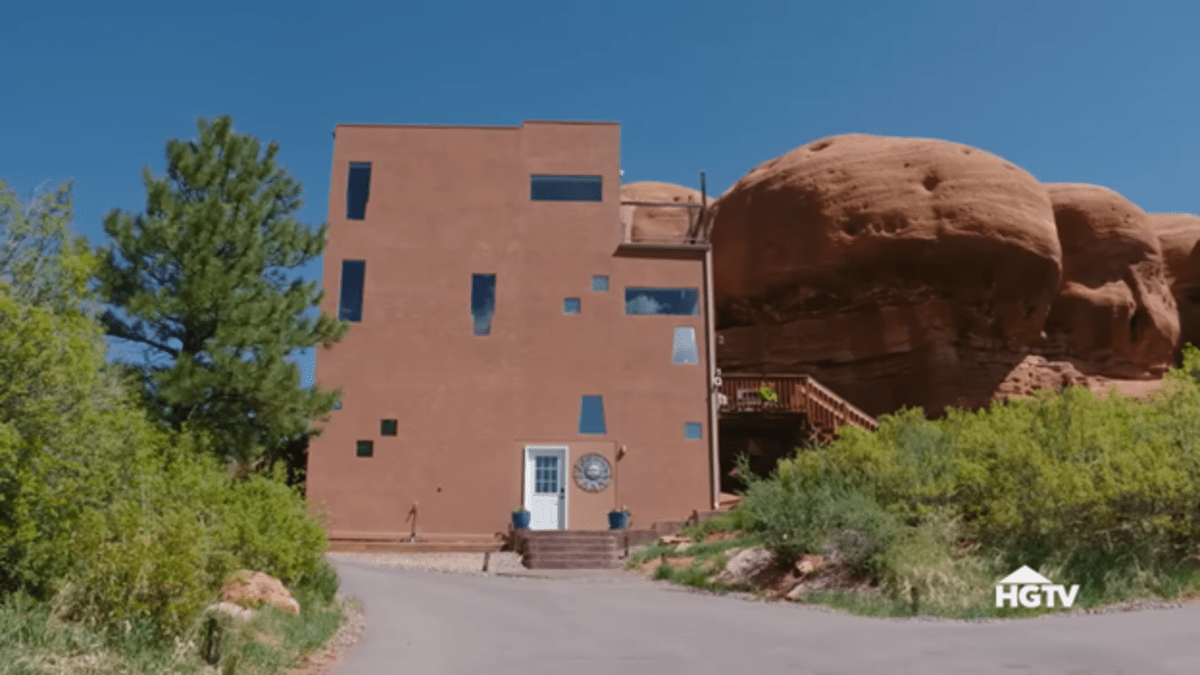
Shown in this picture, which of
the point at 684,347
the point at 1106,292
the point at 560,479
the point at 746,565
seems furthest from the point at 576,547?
the point at 1106,292

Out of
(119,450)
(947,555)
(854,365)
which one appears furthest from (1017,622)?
(854,365)

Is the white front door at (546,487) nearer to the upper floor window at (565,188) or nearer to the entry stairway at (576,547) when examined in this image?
the entry stairway at (576,547)

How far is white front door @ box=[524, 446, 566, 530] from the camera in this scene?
2091cm

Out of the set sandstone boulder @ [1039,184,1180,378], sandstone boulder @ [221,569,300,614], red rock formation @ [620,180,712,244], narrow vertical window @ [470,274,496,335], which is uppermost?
red rock formation @ [620,180,712,244]

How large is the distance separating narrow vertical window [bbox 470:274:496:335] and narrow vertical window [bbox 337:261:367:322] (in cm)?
270

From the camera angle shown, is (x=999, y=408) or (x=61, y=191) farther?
(x=999, y=408)

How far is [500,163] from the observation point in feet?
74.6

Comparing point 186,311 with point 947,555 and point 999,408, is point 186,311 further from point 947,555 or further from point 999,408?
point 999,408

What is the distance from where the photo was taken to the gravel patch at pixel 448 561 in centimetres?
1739

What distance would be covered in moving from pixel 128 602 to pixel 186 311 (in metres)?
6.16

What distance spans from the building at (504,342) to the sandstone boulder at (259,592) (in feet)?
37.8

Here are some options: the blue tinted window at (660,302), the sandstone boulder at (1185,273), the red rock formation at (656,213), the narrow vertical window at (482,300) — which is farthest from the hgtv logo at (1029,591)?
the sandstone boulder at (1185,273)

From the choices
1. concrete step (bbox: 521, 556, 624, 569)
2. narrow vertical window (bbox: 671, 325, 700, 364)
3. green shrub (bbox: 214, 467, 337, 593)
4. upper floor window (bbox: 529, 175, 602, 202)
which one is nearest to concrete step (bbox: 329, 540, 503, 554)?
concrete step (bbox: 521, 556, 624, 569)

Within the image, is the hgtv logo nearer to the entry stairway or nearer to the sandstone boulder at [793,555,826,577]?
Result: the sandstone boulder at [793,555,826,577]
